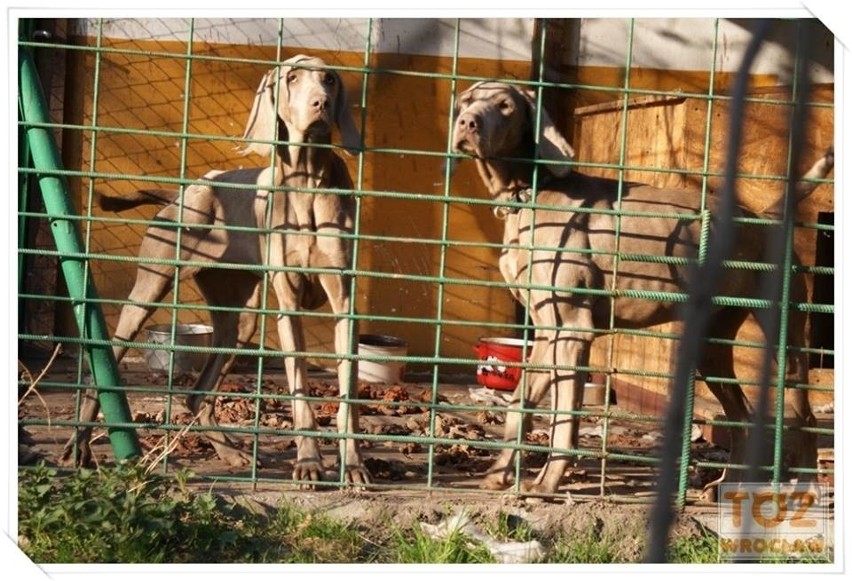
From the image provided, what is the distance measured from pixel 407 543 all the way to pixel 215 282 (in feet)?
7.76

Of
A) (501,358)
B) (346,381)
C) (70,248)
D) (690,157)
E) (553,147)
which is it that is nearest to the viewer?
(70,248)

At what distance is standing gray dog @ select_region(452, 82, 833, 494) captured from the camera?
5.14 metres

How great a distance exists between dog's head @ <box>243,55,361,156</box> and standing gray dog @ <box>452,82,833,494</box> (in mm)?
573

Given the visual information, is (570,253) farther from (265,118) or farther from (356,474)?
(265,118)

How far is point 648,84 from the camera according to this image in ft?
31.0

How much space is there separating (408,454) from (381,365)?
2.61 metres

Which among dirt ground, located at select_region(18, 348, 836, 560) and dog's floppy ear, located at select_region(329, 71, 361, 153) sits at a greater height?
dog's floppy ear, located at select_region(329, 71, 361, 153)

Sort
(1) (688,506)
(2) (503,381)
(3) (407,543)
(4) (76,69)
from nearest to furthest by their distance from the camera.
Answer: (3) (407,543) < (1) (688,506) < (2) (503,381) < (4) (76,69)

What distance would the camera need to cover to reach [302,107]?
507 cm

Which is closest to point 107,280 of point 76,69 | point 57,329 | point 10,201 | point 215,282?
point 57,329

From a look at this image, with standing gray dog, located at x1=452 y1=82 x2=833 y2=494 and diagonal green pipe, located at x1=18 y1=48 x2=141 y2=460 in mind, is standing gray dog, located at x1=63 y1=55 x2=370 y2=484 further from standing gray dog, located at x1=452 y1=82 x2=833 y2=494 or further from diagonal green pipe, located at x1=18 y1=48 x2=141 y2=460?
standing gray dog, located at x1=452 y1=82 x2=833 y2=494

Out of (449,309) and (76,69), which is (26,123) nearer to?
(76,69)

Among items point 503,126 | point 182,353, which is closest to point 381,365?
point 182,353

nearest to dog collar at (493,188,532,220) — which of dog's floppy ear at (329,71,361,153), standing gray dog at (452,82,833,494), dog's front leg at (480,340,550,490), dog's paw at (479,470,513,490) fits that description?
standing gray dog at (452,82,833,494)
